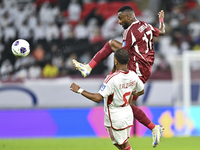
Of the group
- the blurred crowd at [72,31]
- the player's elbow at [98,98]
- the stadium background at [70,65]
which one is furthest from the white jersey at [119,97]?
the blurred crowd at [72,31]

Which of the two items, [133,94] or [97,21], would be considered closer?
[133,94]

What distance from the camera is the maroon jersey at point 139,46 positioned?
605 cm

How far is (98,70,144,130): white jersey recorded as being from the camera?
564 centimetres

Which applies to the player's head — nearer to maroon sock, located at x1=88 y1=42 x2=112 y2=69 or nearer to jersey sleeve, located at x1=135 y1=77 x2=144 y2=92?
maroon sock, located at x1=88 y1=42 x2=112 y2=69

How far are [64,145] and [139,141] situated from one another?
6.29 feet

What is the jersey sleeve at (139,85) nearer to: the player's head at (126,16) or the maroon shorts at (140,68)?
the maroon shorts at (140,68)

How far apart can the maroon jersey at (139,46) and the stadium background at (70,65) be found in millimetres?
4695

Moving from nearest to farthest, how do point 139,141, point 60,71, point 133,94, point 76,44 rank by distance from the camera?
point 133,94
point 139,141
point 60,71
point 76,44

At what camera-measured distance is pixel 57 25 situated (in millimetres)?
15477

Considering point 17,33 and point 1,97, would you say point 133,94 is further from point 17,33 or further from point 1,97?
point 17,33

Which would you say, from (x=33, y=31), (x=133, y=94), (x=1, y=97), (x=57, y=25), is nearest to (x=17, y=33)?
(x=33, y=31)

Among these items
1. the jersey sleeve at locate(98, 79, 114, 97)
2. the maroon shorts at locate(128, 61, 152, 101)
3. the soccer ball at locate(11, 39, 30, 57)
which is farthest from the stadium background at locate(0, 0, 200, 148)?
the jersey sleeve at locate(98, 79, 114, 97)

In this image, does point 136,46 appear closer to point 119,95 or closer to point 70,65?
point 119,95

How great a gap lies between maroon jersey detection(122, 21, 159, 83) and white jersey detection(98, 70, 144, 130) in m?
0.42
